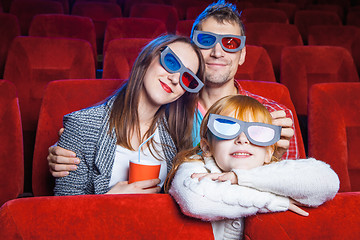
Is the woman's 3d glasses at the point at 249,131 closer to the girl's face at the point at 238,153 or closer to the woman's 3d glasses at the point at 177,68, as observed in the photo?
the girl's face at the point at 238,153

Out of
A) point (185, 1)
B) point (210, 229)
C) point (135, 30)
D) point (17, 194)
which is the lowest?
point (17, 194)

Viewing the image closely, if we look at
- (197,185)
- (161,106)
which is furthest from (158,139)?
(197,185)

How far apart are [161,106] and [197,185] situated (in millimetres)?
339

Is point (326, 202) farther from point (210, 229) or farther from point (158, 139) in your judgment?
point (158, 139)

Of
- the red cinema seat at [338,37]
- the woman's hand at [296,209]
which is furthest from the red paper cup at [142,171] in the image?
the red cinema seat at [338,37]

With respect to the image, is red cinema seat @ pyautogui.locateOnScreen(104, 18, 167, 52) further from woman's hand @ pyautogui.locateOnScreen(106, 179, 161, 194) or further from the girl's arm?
woman's hand @ pyautogui.locateOnScreen(106, 179, 161, 194)

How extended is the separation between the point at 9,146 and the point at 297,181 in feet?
1.65

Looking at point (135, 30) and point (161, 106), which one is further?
point (135, 30)

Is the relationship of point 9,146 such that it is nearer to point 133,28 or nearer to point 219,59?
point 219,59

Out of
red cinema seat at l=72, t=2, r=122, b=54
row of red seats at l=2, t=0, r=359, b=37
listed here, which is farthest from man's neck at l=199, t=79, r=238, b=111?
red cinema seat at l=72, t=2, r=122, b=54

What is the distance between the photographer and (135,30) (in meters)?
1.42

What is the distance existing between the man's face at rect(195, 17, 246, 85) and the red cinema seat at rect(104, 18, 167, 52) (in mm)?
636

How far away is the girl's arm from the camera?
0.61 m

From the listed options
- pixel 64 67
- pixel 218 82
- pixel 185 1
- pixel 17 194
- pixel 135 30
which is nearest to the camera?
pixel 17 194
